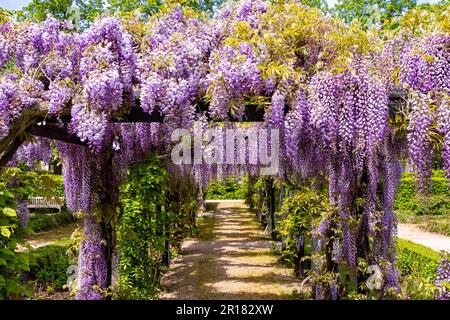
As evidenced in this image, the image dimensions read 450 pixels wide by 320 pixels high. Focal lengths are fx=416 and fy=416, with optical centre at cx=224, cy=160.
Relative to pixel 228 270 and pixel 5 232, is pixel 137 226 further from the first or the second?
pixel 228 270

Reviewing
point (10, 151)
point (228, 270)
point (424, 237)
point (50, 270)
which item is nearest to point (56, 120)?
point (10, 151)

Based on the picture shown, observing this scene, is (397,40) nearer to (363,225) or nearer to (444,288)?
(363,225)

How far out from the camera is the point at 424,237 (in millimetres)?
12141

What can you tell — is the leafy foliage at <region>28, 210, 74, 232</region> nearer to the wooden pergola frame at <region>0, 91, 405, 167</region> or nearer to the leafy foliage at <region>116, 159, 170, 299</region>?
the leafy foliage at <region>116, 159, 170, 299</region>

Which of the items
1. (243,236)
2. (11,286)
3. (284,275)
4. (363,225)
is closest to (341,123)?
(363,225)

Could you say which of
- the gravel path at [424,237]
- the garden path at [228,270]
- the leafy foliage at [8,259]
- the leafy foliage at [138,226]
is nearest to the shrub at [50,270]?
the garden path at [228,270]

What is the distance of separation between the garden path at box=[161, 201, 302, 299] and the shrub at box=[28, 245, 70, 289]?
1767 millimetres

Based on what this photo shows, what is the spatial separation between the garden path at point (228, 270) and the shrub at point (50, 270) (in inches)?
69.6

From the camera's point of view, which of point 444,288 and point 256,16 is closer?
point 444,288

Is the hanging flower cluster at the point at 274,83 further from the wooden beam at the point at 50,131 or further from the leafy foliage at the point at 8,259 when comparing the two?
the leafy foliage at the point at 8,259

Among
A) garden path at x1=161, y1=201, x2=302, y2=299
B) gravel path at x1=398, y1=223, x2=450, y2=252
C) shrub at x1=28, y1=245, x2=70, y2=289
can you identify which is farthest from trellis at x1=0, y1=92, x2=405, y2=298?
gravel path at x1=398, y1=223, x2=450, y2=252

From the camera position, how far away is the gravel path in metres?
10.7

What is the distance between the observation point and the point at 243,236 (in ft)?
41.8

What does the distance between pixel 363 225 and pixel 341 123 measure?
130 centimetres
